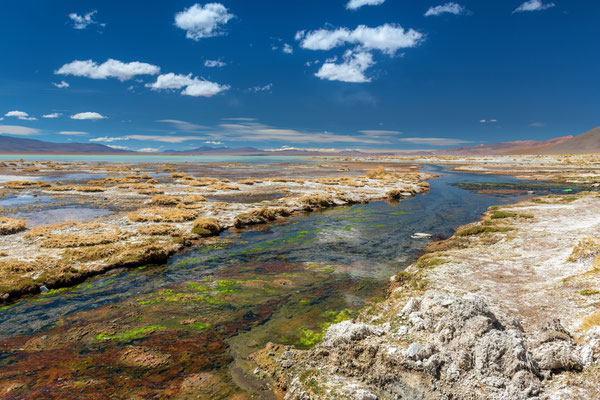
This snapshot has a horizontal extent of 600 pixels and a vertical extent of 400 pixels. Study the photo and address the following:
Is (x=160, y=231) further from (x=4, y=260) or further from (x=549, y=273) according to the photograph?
(x=549, y=273)

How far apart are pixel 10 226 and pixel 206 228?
12965mm

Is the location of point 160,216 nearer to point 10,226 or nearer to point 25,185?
point 10,226

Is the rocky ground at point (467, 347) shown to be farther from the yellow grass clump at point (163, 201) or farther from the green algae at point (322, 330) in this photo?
the yellow grass clump at point (163, 201)

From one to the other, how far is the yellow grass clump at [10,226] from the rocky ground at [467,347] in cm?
2155

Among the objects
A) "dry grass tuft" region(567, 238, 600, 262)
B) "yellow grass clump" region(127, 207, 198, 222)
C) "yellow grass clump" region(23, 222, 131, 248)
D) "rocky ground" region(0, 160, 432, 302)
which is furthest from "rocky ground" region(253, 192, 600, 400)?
"yellow grass clump" region(127, 207, 198, 222)

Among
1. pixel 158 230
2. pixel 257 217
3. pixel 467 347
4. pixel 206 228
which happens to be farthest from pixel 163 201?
pixel 467 347

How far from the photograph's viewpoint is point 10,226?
1992cm

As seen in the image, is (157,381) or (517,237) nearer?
(157,381)

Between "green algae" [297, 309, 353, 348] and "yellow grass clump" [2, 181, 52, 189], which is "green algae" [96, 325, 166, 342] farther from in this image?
"yellow grass clump" [2, 181, 52, 189]

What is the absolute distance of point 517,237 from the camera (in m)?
17.4

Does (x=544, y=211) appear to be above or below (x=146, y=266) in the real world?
above

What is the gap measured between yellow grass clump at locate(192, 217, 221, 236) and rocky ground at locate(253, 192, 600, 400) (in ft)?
48.2

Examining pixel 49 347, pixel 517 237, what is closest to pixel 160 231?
pixel 49 347

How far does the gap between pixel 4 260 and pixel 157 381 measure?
1322 cm
